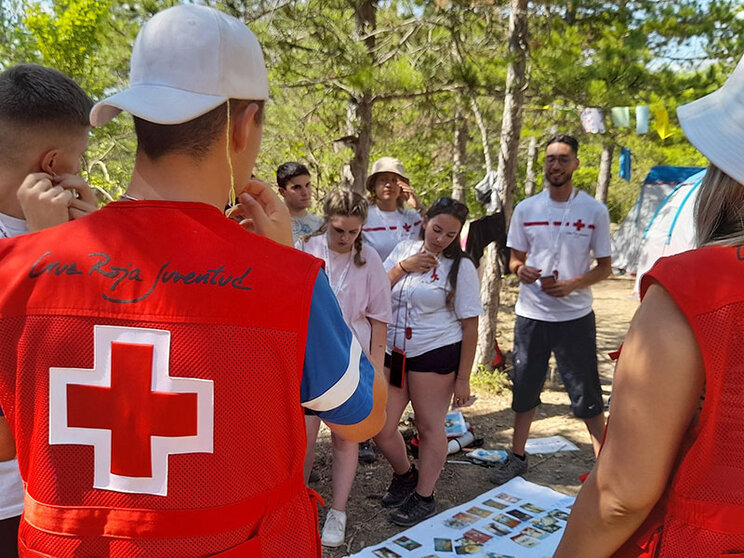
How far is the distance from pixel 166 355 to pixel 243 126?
463 millimetres

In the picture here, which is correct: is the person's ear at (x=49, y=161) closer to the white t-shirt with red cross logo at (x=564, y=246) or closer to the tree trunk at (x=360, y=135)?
the white t-shirt with red cross logo at (x=564, y=246)

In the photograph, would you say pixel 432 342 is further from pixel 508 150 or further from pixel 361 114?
pixel 361 114

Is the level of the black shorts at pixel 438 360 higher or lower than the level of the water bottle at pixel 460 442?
higher

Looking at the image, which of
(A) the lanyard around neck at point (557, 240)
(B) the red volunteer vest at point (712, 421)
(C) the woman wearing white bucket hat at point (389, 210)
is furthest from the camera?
(C) the woman wearing white bucket hat at point (389, 210)

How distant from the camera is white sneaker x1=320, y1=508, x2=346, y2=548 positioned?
3.25 metres

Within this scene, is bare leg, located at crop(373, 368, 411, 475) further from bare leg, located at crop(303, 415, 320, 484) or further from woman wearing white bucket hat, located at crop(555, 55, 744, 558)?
woman wearing white bucket hat, located at crop(555, 55, 744, 558)

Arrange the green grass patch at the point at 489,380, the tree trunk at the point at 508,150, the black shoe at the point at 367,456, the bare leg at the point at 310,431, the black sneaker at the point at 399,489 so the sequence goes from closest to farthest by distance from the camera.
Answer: the bare leg at the point at 310,431 → the black sneaker at the point at 399,489 → the black shoe at the point at 367,456 → the tree trunk at the point at 508,150 → the green grass patch at the point at 489,380

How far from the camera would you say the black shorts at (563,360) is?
12.4ft

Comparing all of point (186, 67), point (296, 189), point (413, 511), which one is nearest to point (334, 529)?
point (413, 511)

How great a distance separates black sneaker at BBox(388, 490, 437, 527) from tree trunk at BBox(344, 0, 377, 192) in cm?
310

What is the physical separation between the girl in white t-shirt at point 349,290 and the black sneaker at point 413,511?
36cm

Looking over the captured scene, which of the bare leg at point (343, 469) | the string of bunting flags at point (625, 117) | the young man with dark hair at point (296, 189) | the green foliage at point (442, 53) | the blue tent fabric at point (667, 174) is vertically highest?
the green foliage at point (442, 53)

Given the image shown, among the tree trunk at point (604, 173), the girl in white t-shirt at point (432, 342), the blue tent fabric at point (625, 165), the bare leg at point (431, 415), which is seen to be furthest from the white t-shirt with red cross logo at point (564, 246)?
the tree trunk at point (604, 173)

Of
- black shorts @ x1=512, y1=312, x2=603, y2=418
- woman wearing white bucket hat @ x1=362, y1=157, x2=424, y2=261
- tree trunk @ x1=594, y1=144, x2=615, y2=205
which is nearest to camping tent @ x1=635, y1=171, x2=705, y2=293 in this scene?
black shorts @ x1=512, y1=312, x2=603, y2=418
